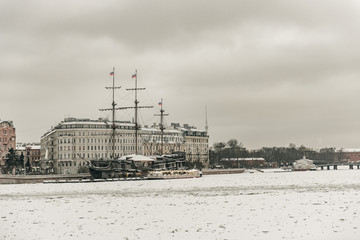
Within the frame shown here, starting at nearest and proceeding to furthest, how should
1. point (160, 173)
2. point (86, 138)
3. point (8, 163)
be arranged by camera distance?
point (160, 173)
point (8, 163)
point (86, 138)

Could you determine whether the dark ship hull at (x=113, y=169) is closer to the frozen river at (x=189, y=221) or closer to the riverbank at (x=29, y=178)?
the riverbank at (x=29, y=178)

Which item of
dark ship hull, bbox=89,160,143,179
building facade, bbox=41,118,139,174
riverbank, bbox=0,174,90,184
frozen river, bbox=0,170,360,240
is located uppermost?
building facade, bbox=41,118,139,174

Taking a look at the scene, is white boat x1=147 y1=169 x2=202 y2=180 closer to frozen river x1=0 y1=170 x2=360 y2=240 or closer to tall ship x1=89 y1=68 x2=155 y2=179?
tall ship x1=89 y1=68 x2=155 y2=179

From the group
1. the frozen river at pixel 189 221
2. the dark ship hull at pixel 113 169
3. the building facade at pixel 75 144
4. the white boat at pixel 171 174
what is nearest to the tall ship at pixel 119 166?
the dark ship hull at pixel 113 169

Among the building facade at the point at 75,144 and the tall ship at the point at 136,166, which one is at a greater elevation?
the building facade at the point at 75,144

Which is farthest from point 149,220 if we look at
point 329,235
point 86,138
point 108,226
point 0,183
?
point 86,138

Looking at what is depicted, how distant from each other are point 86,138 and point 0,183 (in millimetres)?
80911

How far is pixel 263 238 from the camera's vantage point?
72.3 ft

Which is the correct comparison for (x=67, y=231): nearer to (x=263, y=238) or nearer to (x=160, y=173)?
(x=263, y=238)

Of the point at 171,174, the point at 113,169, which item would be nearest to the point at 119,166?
the point at 113,169

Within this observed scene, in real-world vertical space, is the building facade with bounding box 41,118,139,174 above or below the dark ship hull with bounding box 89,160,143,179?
above

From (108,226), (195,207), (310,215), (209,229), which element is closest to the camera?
(209,229)

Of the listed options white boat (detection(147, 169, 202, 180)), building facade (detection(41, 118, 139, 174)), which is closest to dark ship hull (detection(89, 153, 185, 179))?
white boat (detection(147, 169, 202, 180))

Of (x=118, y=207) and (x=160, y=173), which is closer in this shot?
(x=118, y=207)
